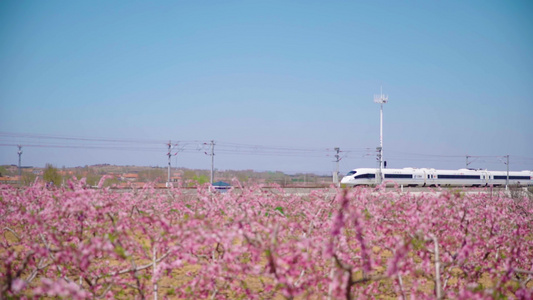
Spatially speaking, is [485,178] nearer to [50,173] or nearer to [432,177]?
[432,177]

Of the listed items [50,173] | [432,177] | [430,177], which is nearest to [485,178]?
[432,177]

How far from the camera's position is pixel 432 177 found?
168ft

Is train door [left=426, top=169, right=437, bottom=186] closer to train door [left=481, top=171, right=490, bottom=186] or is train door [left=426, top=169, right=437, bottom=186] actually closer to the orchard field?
train door [left=481, top=171, right=490, bottom=186]

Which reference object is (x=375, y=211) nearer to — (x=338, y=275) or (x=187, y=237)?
(x=338, y=275)

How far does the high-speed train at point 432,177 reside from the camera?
45781mm

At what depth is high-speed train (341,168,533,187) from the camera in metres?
45.8

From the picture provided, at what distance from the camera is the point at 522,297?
4.03m

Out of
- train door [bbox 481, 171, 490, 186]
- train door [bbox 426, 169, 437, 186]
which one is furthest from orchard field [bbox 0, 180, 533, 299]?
train door [bbox 481, 171, 490, 186]

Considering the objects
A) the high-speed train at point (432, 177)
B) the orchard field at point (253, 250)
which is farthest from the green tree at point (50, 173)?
the orchard field at point (253, 250)

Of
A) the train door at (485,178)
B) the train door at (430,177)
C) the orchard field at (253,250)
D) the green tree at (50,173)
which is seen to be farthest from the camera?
the train door at (485,178)

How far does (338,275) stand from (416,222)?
6.26 ft

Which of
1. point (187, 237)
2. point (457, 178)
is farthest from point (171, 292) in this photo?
point (457, 178)

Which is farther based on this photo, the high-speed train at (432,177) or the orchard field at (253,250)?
the high-speed train at (432,177)

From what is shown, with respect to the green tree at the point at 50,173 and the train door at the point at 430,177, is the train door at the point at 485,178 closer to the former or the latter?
the train door at the point at 430,177
